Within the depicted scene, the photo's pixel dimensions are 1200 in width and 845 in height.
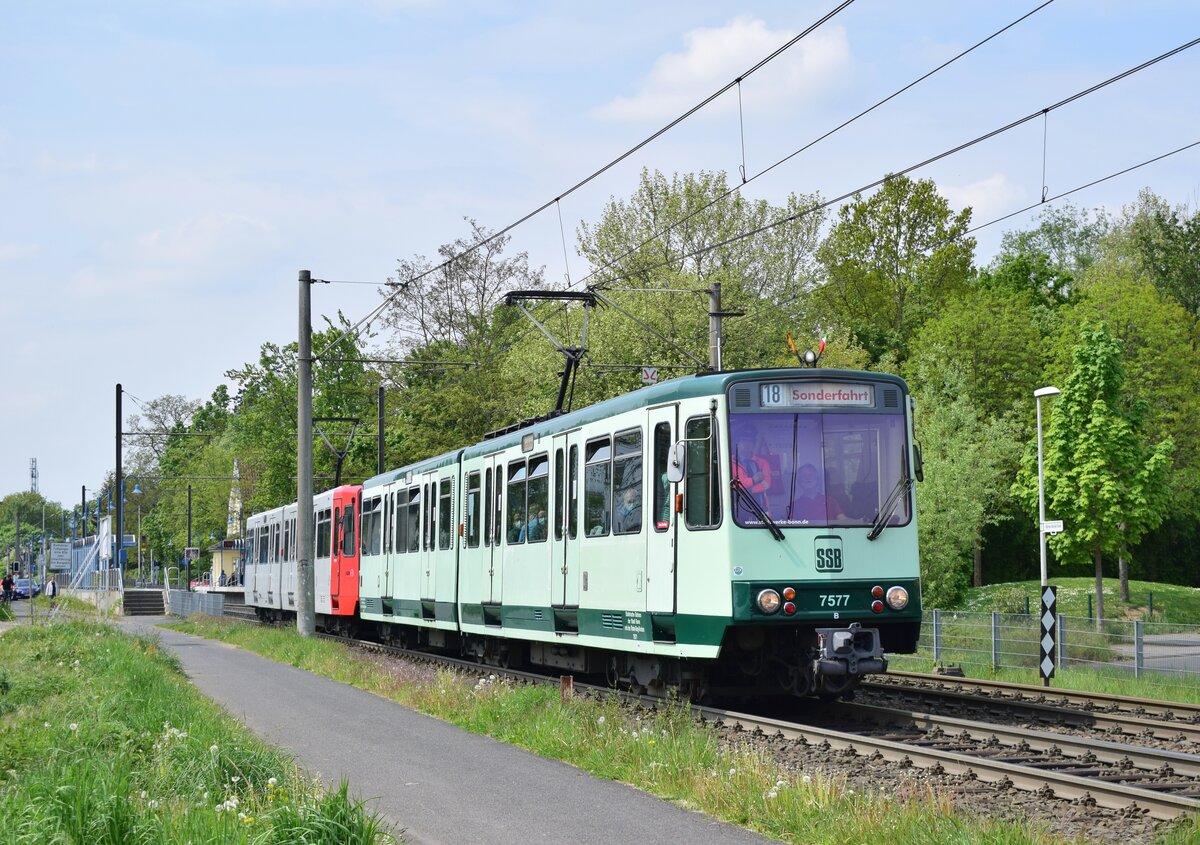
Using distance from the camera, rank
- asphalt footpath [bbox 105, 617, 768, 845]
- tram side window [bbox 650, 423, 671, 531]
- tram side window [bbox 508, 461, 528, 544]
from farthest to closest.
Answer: tram side window [bbox 508, 461, 528, 544], tram side window [bbox 650, 423, 671, 531], asphalt footpath [bbox 105, 617, 768, 845]

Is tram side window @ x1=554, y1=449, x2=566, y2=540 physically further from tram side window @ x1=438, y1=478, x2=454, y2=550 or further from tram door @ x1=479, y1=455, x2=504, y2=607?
tram side window @ x1=438, y1=478, x2=454, y2=550

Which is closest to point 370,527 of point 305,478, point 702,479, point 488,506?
point 305,478

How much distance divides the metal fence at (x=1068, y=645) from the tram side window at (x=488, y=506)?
8150 millimetres

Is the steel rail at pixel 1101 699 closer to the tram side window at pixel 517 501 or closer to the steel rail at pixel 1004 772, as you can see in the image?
the steel rail at pixel 1004 772

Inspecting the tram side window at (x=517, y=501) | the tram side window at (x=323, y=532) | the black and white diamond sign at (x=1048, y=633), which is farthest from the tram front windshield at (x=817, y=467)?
the tram side window at (x=323, y=532)

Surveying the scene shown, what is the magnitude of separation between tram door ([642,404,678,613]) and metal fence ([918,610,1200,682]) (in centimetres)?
901

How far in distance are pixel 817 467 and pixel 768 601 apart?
1421 mm

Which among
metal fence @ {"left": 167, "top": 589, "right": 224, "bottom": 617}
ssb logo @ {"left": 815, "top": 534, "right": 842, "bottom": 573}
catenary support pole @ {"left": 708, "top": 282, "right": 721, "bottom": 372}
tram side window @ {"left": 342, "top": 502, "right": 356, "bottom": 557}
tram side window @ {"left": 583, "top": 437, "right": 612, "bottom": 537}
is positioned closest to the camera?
ssb logo @ {"left": 815, "top": 534, "right": 842, "bottom": 573}

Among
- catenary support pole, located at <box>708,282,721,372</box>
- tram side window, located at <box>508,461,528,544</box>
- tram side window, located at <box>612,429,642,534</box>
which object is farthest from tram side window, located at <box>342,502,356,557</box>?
tram side window, located at <box>612,429,642,534</box>

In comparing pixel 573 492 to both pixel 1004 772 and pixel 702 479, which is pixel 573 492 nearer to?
pixel 702 479

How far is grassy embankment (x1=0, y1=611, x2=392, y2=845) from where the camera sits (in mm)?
7297

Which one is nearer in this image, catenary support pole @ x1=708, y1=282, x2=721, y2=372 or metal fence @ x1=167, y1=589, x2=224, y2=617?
catenary support pole @ x1=708, y1=282, x2=721, y2=372

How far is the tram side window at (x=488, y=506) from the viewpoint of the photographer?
70.0 ft

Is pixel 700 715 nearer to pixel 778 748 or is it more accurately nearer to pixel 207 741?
pixel 778 748
